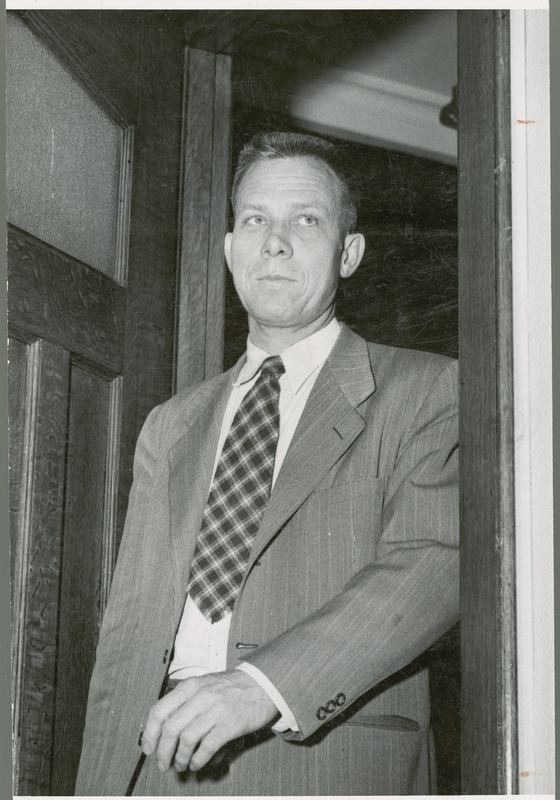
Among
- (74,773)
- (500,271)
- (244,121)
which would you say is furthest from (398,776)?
(244,121)

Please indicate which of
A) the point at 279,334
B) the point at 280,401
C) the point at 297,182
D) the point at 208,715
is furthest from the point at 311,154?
the point at 208,715

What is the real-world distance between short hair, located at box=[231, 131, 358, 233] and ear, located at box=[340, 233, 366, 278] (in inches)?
0.6

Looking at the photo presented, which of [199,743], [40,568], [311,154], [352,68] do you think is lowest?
[199,743]

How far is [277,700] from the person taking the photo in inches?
48.9

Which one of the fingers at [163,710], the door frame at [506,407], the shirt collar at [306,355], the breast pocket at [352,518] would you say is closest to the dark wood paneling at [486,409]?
the door frame at [506,407]

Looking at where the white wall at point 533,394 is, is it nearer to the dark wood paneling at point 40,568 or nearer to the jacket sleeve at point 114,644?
the jacket sleeve at point 114,644

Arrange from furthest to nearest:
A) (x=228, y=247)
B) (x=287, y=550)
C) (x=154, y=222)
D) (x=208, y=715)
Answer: (x=154, y=222) → (x=228, y=247) → (x=287, y=550) → (x=208, y=715)

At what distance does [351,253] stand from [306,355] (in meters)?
0.17

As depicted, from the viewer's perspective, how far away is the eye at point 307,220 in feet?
4.83

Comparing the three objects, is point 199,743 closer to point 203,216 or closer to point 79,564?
point 79,564

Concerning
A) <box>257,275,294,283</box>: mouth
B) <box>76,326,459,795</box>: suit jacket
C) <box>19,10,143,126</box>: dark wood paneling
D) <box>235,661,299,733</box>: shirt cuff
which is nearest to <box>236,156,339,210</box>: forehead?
<box>257,275,294,283</box>: mouth

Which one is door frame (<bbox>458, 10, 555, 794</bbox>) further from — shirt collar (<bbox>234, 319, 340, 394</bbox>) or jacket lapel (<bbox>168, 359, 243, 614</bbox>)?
jacket lapel (<bbox>168, 359, 243, 614</bbox>)

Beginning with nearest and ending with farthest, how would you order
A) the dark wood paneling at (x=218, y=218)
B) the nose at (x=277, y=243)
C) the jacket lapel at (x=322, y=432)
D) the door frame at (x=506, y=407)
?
the door frame at (x=506, y=407) → the jacket lapel at (x=322, y=432) → the nose at (x=277, y=243) → the dark wood paneling at (x=218, y=218)

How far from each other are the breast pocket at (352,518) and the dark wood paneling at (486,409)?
0.40ft
